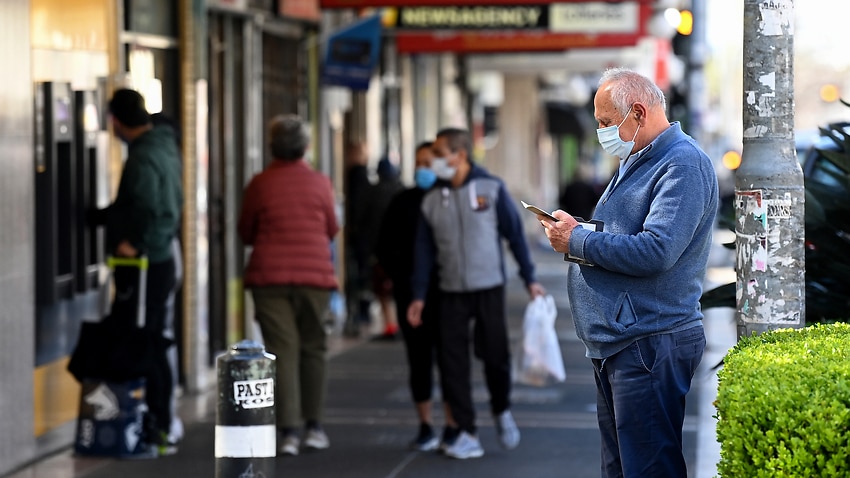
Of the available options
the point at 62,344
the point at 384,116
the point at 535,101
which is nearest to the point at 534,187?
the point at 535,101

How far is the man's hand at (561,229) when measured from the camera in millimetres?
4974

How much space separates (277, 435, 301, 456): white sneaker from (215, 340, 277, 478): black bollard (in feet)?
10.0

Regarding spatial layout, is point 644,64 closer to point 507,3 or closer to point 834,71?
point 507,3

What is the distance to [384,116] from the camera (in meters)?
20.3

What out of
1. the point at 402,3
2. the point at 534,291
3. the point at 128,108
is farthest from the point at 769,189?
the point at 402,3

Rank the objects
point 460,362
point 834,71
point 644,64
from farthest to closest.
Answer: point 834,71, point 644,64, point 460,362

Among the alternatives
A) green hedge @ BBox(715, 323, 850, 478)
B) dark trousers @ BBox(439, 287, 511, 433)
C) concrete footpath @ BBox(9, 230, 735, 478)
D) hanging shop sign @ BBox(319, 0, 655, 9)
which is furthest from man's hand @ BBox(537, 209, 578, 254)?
hanging shop sign @ BBox(319, 0, 655, 9)

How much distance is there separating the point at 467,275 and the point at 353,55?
7687 millimetres

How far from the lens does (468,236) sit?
337 inches

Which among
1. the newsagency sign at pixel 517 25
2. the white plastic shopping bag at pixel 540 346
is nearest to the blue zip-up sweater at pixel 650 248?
the white plastic shopping bag at pixel 540 346

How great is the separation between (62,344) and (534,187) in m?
32.1

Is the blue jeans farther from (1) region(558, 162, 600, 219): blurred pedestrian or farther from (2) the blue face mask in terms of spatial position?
(1) region(558, 162, 600, 219): blurred pedestrian

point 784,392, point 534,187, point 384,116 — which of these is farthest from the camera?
point 534,187

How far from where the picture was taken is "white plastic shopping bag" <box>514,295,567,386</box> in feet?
27.6
